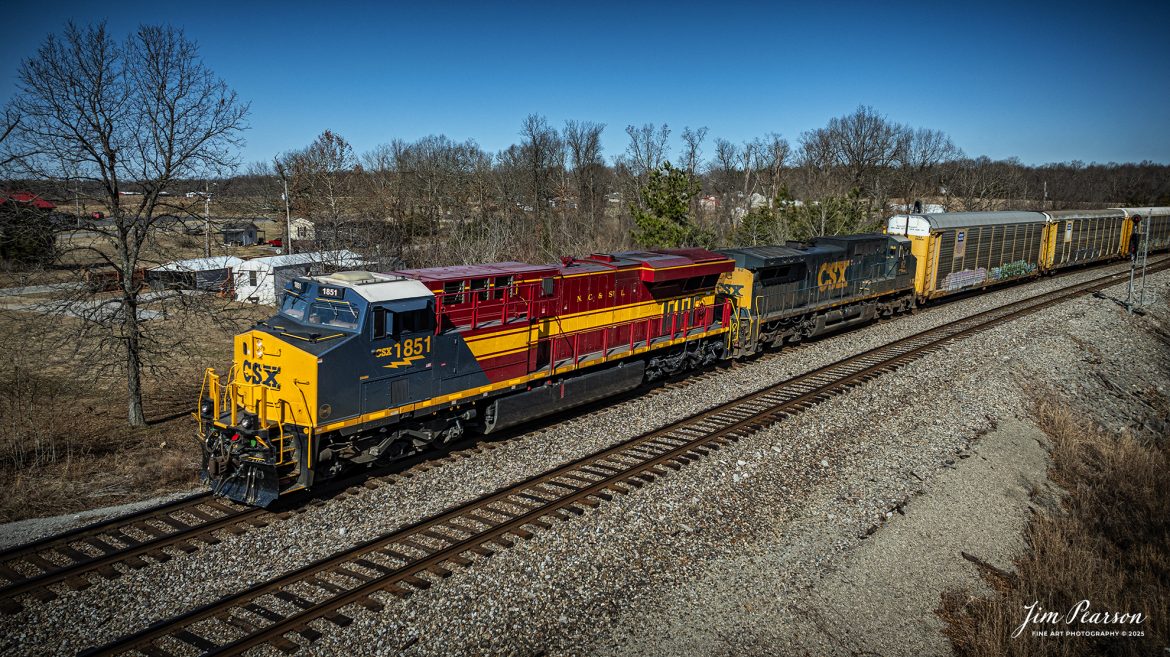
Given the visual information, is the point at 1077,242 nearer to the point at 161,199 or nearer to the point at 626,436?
the point at 626,436

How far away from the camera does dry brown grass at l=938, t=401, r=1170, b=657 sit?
7199 mm

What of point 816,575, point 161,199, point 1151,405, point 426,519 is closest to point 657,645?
point 816,575

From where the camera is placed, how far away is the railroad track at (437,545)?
22.1ft

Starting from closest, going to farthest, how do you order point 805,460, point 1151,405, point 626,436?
point 805,460
point 626,436
point 1151,405

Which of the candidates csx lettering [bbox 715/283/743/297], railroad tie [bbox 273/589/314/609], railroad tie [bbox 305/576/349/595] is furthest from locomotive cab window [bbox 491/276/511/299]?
csx lettering [bbox 715/283/743/297]

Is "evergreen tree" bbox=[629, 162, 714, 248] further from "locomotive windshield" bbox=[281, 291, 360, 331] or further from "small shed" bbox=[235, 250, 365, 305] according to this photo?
"locomotive windshield" bbox=[281, 291, 360, 331]

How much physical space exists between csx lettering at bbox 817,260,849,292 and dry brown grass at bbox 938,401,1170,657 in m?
8.24

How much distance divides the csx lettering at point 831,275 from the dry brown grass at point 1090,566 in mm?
8239

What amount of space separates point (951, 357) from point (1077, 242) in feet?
77.2

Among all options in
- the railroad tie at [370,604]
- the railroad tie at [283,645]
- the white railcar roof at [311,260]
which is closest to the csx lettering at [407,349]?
the railroad tie at [370,604]

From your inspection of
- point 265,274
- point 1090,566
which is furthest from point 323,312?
point 265,274

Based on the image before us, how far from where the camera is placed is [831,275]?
67.4 feet

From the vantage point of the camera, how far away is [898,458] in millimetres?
11922

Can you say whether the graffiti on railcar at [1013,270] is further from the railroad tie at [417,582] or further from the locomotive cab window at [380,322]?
the railroad tie at [417,582]
